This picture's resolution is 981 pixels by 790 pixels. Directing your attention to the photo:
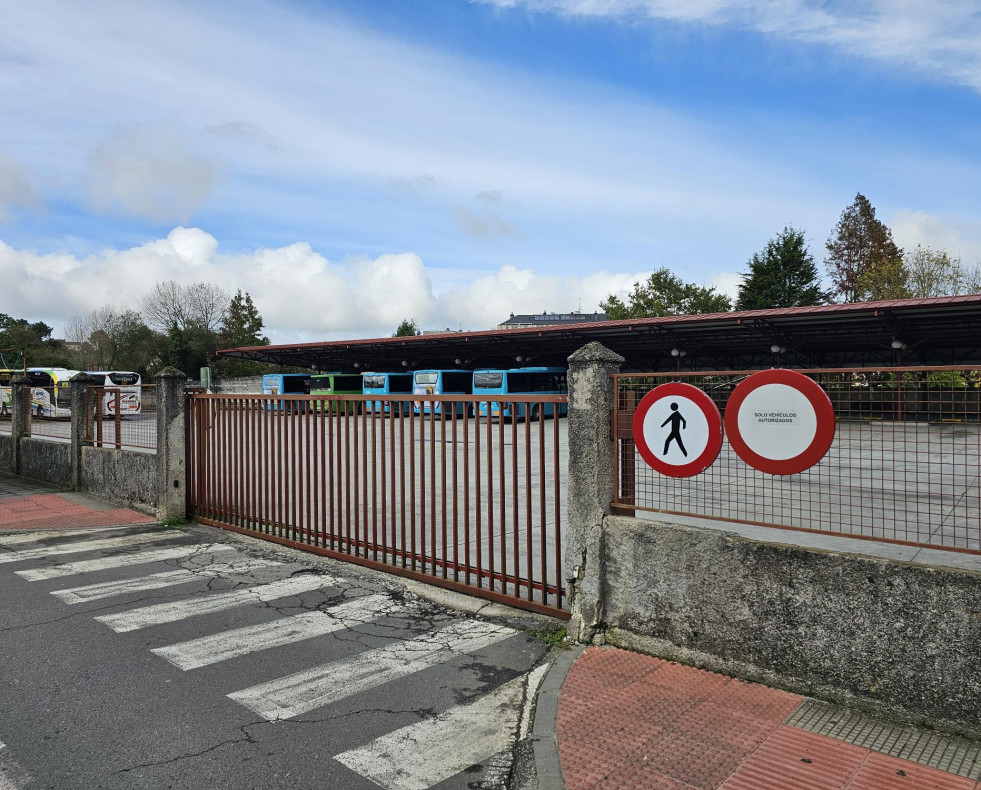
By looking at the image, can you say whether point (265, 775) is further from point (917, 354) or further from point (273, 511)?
point (917, 354)

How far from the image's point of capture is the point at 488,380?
3612 cm

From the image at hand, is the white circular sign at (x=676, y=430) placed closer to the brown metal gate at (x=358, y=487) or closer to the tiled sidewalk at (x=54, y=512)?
the brown metal gate at (x=358, y=487)

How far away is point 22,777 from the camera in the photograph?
3.59 meters

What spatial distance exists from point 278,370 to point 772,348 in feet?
153

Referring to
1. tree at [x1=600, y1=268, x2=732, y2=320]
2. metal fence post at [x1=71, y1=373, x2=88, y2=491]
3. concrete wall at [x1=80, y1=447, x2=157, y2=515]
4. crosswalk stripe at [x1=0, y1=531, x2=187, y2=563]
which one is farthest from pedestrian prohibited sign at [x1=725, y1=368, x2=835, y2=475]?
tree at [x1=600, y1=268, x2=732, y2=320]

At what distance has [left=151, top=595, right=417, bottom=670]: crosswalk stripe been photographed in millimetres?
5227

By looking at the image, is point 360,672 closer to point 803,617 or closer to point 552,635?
point 552,635

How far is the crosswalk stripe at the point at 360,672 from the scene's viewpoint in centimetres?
446

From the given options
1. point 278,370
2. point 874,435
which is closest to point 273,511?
point 874,435

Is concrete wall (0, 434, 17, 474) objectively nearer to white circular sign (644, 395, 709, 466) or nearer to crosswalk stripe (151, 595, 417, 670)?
crosswalk stripe (151, 595, 417, 670)

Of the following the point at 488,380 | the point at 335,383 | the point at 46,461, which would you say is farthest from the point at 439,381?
the point at 46,461

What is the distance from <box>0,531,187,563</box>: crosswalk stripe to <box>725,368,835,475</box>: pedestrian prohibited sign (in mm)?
7664

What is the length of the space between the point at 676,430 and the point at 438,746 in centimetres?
255

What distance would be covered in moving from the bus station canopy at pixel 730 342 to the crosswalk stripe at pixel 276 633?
24559 millimetres
